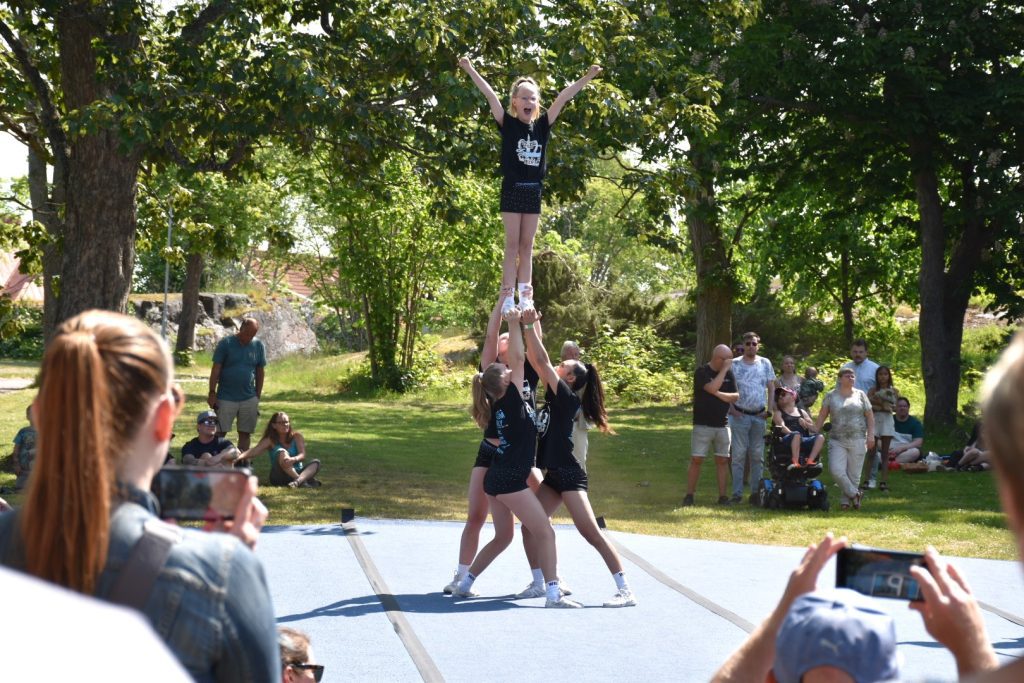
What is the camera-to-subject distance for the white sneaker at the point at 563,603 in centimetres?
931

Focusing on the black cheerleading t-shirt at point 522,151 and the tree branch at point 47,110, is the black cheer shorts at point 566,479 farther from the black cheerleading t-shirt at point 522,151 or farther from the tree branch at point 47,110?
the tree branch at point 47,110

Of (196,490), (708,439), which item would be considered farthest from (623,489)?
(196,490)

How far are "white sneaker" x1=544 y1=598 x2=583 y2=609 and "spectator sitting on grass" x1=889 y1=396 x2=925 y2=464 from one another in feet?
36.8

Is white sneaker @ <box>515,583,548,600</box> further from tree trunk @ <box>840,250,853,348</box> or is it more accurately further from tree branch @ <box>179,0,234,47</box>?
tree trunk @ <box>840,250,853,348</box>

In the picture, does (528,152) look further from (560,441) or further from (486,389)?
(560,441)

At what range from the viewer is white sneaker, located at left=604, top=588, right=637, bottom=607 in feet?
31.0

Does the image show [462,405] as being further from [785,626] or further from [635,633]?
[785,626]

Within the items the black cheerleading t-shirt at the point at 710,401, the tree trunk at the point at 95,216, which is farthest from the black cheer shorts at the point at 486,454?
the tree trunk at the point at 95,216

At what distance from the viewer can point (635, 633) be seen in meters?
8.66

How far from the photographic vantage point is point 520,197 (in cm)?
1026

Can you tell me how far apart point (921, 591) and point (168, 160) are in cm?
1609

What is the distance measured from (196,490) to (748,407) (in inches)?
526

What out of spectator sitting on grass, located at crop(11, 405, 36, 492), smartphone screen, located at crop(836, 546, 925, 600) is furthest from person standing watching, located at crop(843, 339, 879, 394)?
smartphone screen, located at crop(836, 546, 925, 600)

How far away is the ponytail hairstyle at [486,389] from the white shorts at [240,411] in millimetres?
7313
